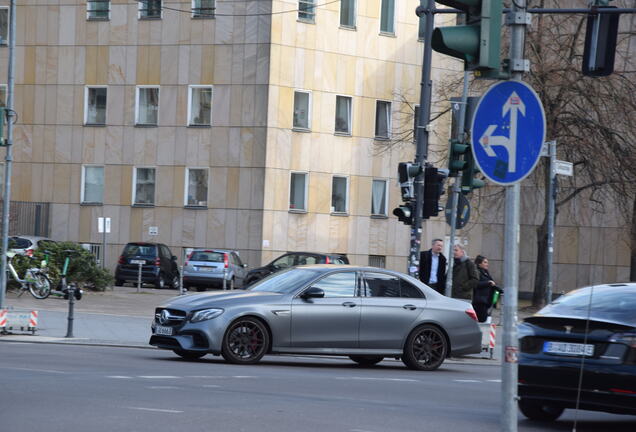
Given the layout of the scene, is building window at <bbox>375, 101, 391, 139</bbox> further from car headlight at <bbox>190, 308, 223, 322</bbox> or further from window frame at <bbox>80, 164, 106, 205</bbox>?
car headlight at <bbox>190, 308, 223, 322</bbox>

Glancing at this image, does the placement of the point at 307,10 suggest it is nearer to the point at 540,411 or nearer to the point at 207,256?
the point at 207,256

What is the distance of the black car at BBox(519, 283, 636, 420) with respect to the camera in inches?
462

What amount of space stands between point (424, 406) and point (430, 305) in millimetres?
5598

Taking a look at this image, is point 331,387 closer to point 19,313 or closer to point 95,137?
point 19,313

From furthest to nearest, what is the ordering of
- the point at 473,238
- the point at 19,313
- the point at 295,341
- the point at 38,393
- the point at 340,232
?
the point at 473,238
the point at 340,232
the point at 19,313
the point at 295,341
the point at 38,393

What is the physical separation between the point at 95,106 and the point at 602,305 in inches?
1654

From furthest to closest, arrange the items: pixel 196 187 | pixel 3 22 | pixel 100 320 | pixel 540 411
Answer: pixel 3 22 < pixel 196 187 < pixel 100 320 < pixel 540 411

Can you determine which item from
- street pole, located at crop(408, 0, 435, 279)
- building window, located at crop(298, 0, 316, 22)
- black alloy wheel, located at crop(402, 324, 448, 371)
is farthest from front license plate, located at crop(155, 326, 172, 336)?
building window, located at crop(298, 0, 316, 22)

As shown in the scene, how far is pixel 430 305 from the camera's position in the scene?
19391 millimetres

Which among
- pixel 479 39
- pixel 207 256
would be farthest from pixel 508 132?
pixel 207 256

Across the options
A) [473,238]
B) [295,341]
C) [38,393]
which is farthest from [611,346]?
[473,238]

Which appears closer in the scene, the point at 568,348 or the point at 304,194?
the point at 568,348

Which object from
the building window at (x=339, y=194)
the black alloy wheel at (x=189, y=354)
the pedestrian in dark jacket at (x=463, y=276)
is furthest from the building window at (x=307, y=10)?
the black alloy wheel at (x=189, y=354)

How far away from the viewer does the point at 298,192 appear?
51062 millimetres
